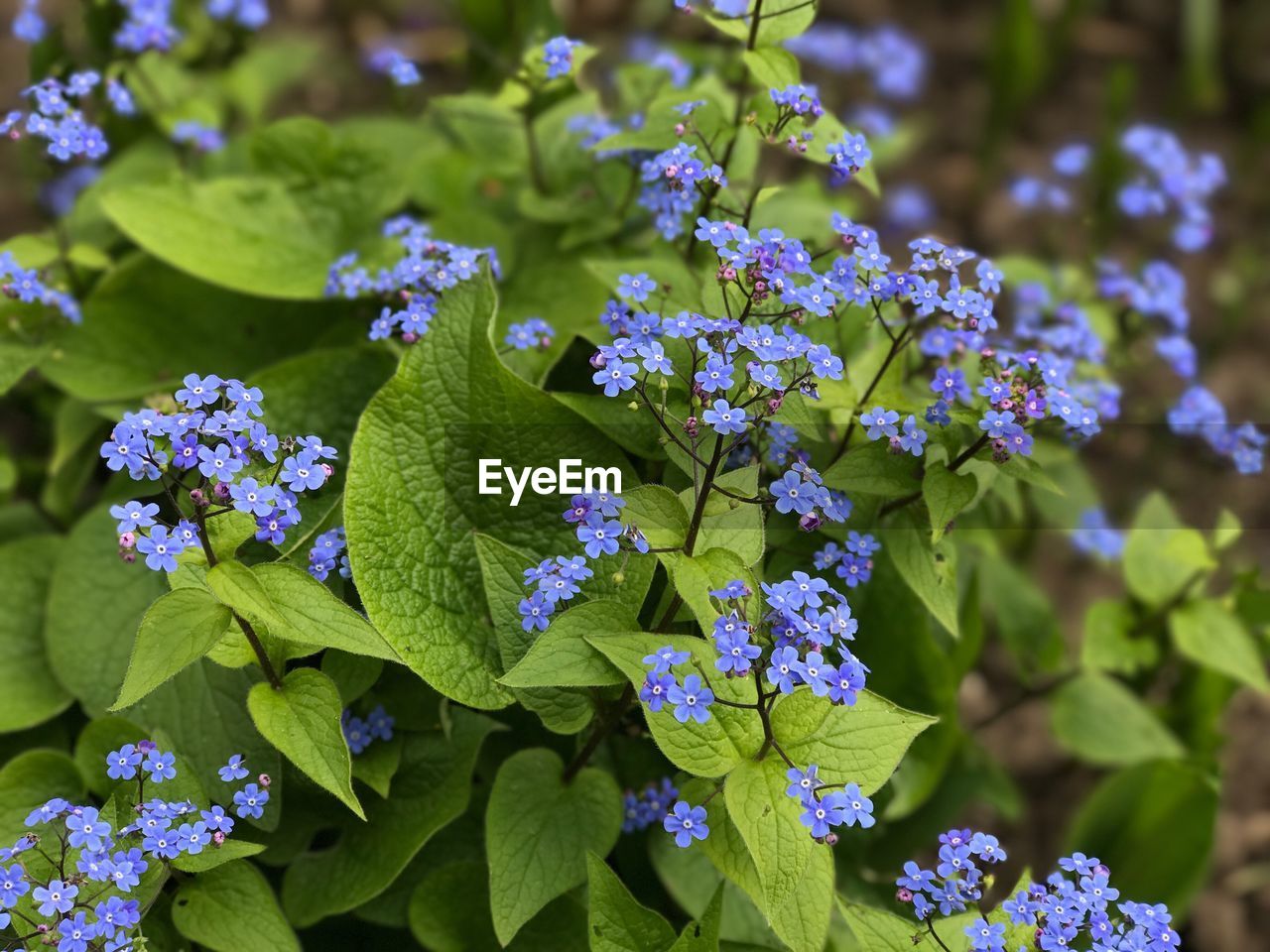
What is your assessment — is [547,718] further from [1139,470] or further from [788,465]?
[1139,470]

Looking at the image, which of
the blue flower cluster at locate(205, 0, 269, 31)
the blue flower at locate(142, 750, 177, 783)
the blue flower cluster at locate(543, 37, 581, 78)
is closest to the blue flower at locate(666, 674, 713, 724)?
the blue flower at locate(142, 750, 177, 783)

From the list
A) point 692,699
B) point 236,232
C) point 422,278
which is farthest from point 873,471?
point 236,232

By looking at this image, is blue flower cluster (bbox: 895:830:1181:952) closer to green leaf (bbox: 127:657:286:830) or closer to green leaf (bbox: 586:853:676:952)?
green leaf (bbox: 586:853:676:952)

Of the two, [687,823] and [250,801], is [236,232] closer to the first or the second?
[250,801]

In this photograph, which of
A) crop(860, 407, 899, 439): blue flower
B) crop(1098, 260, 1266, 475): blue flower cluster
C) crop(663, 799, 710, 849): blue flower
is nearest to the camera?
crop(663, 799, 710, 849): blue flower

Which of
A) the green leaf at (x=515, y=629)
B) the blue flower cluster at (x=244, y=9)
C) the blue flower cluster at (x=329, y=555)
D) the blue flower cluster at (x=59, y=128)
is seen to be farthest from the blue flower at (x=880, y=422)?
the blue flower cluster at (x=244, y=9)

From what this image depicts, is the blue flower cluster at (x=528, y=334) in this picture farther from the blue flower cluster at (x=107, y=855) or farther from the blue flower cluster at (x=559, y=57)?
the blue flower cluster at (x=107, y=855)
